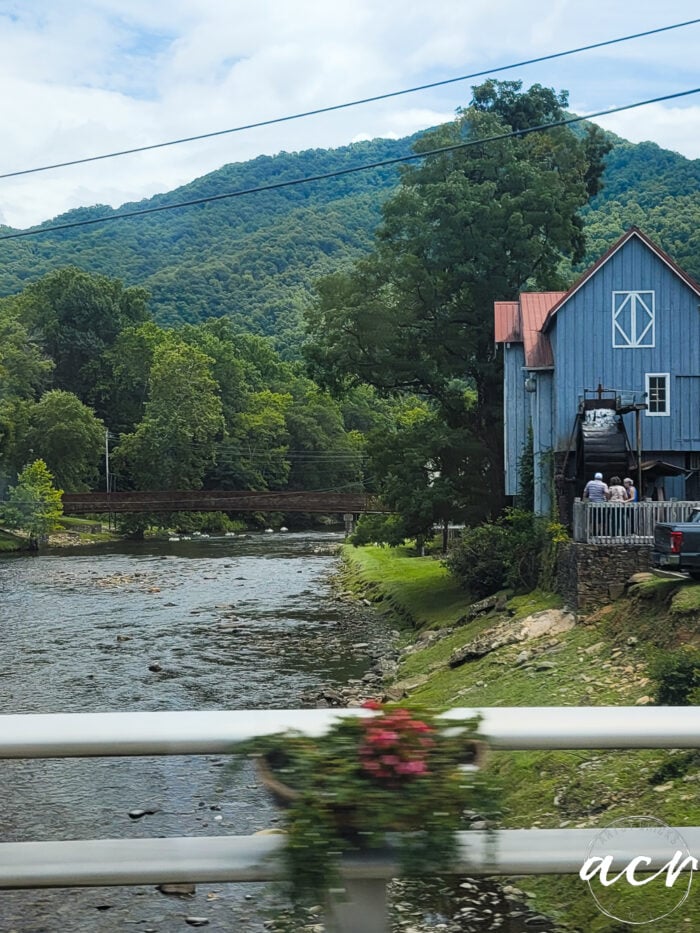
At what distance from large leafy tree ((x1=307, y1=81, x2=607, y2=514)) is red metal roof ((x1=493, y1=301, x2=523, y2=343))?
317 centimetres

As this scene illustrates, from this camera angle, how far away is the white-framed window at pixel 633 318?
28781mm

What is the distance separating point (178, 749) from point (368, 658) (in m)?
22.6

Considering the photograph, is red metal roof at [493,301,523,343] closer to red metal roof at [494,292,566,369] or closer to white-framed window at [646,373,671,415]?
red metal roof at [494,292,566,369]

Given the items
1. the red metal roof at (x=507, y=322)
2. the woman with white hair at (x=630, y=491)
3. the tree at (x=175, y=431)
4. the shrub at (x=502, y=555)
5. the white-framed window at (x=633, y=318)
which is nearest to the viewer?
the woman with white hair at (x=630, y=491)

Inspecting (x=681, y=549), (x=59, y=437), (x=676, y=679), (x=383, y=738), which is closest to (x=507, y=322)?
(x=681, y=549)

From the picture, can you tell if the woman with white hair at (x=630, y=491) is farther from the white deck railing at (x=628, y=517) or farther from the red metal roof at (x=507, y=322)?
the red metal roof at (x=507, y=322)

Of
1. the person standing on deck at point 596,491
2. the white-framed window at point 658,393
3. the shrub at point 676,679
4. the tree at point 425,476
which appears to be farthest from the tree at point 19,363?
the shrub at point 676,679

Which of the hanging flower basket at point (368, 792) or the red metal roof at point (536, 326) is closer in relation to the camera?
the hanging flower basket at point (368, 792)

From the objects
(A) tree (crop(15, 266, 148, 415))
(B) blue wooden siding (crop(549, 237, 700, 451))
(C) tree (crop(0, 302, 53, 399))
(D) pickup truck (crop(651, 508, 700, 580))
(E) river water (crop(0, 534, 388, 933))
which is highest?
(A) tree (crop(15, 266, 148, 415))

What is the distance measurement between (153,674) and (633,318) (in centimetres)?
1528

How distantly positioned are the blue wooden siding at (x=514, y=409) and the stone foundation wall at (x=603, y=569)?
9.65 m

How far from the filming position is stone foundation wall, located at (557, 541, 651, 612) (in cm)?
2188

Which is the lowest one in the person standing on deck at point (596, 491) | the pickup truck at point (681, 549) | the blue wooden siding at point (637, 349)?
the pickup truck at point (681, 549)

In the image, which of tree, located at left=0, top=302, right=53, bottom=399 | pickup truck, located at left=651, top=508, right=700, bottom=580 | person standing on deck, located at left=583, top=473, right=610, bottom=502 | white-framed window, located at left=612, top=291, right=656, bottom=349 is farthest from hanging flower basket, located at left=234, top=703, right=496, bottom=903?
tree, located at left=0, top=302, right=53, bottom=399
